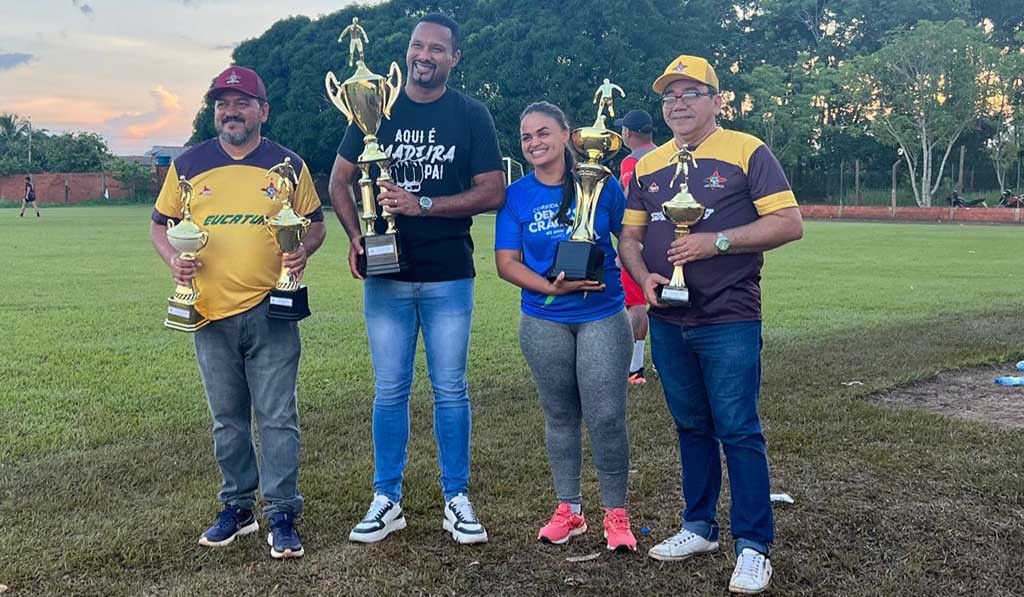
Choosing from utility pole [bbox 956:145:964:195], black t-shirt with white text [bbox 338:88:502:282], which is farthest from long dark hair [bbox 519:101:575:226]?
utility pole [bbox 956:145:964:195]

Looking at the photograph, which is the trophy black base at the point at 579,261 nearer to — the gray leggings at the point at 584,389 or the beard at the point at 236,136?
the gray leggings at the point at 584,389

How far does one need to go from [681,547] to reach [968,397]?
3.61 meters

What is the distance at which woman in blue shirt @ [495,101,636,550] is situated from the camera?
3449 millimetres

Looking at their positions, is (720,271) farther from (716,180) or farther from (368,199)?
(368,199)

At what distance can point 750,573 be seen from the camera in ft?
10.4

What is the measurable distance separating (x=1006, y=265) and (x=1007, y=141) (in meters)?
25.6

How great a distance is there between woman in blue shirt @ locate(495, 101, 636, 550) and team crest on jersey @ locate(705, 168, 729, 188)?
46 centimetres

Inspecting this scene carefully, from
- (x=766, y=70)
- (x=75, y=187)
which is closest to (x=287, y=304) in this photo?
(x=766, y=70)

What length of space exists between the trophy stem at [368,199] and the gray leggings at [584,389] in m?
0.75

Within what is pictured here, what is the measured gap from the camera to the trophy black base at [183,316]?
3416 mm

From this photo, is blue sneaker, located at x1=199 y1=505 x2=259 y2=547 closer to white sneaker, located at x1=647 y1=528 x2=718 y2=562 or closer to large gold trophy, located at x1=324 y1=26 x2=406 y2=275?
large gold trophy, located at x1=324 y1=26 x2=406 y2=275

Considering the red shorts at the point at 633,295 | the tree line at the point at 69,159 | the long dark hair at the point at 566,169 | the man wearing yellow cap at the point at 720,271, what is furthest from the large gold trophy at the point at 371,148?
the tree line at the point at 69,159

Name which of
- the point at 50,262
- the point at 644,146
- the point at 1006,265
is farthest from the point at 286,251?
the point at 1006,265

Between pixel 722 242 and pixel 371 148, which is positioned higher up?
pixel 371 148
